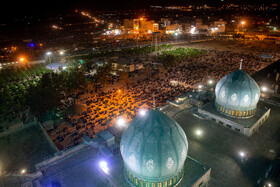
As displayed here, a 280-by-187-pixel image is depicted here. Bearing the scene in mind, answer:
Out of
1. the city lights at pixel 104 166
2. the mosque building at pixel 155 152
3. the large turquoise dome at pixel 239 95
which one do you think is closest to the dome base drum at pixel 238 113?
the large turquoise dome at pixel 239 95

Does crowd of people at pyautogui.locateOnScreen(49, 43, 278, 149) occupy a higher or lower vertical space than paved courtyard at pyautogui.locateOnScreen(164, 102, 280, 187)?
lower

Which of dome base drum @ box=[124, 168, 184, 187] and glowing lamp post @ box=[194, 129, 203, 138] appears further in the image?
glowing lamp post @ box=[194, 129, 203, 138]

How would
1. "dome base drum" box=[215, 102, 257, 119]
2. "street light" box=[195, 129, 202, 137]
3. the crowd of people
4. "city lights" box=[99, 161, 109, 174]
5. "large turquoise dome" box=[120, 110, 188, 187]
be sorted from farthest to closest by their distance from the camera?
1. the crowd of people
2. "dome base drum" box=[215, 102, 257, 119]
3. "street light" box=[195, 129, 202, 137]
4. "city lights" box=[99, 161, 109, 174]
5. "large turquoise dome" box=[120, 110, 188, 187]

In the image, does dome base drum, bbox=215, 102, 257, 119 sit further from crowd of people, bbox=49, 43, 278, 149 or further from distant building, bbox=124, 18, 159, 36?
distant building, bbox=124, 18, 159, 36

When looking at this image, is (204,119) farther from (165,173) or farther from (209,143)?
(165,173)

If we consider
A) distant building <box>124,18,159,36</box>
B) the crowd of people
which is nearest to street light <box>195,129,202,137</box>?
the crowd of people

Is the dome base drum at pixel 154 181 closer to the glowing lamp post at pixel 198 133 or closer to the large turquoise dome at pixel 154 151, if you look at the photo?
the large turquoise dome at pixel 154 151

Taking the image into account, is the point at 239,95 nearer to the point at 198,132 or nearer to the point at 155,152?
the point at 198,132
